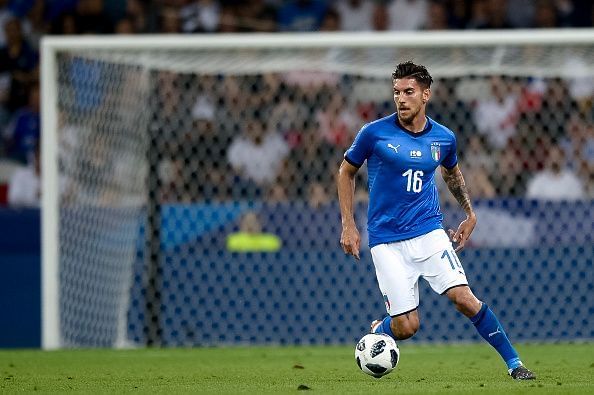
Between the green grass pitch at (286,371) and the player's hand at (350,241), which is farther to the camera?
the player's hand at (350,241)

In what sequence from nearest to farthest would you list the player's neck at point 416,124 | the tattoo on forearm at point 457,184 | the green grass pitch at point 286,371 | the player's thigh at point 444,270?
the green grass pitch at point 286,371 < the player's thigh at point 444,270 < the player's neck at point 416,124 < the tattoo on forearm at point 457,184

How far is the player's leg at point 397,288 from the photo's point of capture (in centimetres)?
817

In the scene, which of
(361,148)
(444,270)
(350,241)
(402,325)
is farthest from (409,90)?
(402,325)

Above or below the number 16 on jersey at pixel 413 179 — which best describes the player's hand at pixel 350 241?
below

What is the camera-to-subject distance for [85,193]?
41.3 feet

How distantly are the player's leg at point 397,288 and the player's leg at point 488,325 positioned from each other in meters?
0.29

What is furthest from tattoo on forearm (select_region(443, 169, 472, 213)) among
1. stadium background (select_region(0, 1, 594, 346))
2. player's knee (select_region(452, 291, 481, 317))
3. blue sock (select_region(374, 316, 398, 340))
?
stadium background (select_region(0, 1, 594, 346))

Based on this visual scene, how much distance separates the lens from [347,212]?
8078mm

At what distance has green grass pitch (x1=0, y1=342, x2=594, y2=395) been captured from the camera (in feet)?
25.0

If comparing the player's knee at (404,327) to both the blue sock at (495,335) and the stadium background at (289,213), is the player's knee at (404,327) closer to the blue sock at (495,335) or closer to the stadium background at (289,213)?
the blue sock at (495,335)

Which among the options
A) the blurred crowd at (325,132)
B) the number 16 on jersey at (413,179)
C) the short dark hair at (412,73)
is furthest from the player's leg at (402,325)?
the blurred crowd at (325,132)

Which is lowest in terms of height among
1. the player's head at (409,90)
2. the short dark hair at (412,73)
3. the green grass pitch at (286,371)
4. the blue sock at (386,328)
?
the green grass pitch at (286,371)

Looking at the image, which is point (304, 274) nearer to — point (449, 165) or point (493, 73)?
point (493, 73)

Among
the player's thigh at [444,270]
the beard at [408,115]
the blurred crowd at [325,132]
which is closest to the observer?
the player's thigh at [444,270]
